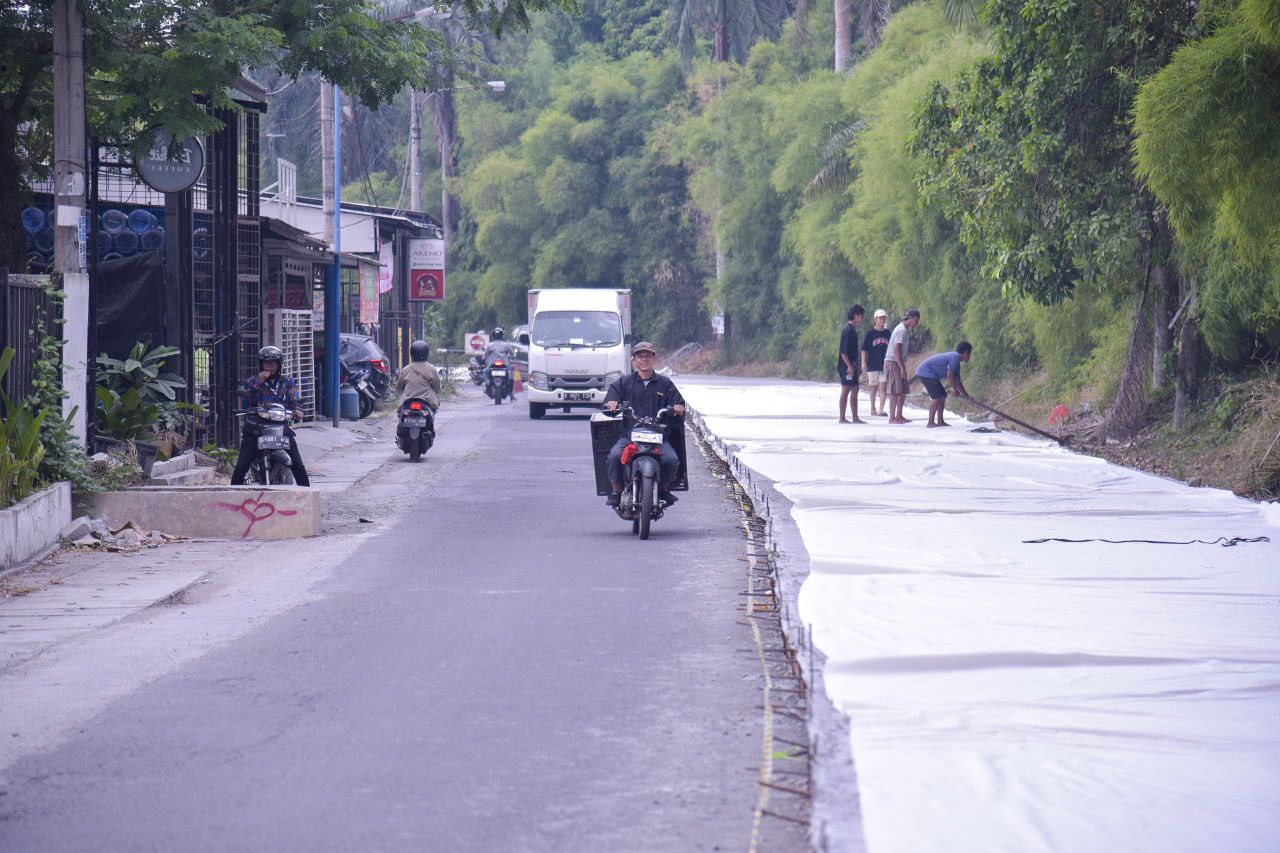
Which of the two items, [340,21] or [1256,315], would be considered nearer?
[340,21]

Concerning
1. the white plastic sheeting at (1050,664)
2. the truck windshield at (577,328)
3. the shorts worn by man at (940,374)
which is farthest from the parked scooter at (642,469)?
the truck windshield at (577,328)

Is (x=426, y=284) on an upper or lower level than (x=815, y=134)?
lower

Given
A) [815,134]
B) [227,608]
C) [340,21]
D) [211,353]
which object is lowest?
[227,608]

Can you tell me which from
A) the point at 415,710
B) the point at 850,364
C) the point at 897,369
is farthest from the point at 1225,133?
the point at 897,369

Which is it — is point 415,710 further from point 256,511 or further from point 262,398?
point 262,398

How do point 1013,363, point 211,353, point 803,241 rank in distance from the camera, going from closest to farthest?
point 211,353
point 1013,363
point 803,241

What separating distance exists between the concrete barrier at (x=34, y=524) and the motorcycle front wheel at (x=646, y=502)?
4544 millimetres

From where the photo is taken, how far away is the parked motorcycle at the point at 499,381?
35.8 meters

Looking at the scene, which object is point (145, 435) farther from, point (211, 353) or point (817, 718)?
point (817, 718)

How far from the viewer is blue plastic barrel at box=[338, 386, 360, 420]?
27.7m

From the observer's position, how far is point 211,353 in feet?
59.8

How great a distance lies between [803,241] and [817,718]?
3739cm

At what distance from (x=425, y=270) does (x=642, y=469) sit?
34.3 m

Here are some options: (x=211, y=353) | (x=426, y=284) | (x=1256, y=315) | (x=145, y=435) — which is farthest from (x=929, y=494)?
(x=426, y=284)
